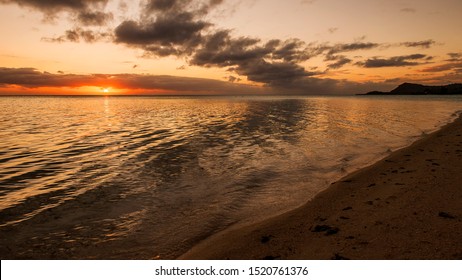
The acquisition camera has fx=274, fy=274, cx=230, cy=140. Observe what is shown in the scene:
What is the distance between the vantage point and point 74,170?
1416 centimetres

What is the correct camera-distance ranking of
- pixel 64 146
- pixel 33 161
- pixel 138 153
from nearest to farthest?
pixel 33 161
pixel 138 153
pixel 64 146

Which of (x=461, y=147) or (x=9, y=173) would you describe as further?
(x=461, y=147)

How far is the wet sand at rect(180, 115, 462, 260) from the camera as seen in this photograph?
18.6 feet

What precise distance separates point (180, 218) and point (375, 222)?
217 inches

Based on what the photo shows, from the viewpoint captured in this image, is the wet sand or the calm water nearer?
the wet sand

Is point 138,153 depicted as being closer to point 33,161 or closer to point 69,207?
point 33,161

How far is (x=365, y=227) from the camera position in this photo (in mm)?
6695

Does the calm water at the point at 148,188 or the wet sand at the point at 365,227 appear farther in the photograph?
the calm water at the point at 148,188

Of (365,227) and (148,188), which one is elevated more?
(365,227)

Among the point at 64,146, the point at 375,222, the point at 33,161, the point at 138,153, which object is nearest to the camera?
the point at 375,222

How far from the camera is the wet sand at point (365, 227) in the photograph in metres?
5.67

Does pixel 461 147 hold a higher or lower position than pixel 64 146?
higher

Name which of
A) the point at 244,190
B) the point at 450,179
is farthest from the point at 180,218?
the point at 450,179
